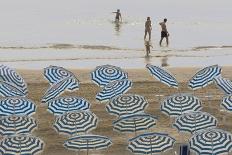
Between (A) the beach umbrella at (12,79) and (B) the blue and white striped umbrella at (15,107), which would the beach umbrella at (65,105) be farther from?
(A) the beach umbrella at (12,79)

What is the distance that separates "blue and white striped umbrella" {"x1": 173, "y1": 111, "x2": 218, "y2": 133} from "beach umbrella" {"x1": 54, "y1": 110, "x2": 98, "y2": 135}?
67.1 inches

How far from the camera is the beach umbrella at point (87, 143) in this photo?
10.4 meters

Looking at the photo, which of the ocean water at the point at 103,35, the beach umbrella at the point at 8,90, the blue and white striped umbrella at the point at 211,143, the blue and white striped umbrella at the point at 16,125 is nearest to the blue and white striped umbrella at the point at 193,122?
the blue and white striped umbrella at the point at 211,143

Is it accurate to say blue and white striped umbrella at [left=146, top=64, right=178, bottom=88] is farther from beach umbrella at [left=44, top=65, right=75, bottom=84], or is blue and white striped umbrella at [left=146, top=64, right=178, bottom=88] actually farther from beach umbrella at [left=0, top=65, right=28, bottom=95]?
beach umbrella at [left=0, top=65, right=28, bottom=95]

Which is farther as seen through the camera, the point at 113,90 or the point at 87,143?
the point at 113,90

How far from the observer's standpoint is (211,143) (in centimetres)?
1031

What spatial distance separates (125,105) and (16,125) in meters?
2.42

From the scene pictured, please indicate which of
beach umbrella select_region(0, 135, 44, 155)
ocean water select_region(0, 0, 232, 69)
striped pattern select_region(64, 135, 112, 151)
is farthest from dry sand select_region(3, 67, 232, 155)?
ocean water select_region(0, 0, 232, 69)

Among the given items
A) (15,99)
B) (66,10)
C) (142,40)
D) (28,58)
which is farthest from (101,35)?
(15,99)

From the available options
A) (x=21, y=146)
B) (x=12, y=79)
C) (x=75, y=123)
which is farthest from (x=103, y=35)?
(x=21, y=146)

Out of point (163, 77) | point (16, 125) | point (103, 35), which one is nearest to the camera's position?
point (16, 125)

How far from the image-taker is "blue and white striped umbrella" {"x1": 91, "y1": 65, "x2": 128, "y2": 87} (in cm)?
1420

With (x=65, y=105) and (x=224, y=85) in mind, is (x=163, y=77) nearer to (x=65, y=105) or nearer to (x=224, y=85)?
(x=224, y=85)

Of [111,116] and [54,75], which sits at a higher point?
[54,75]
